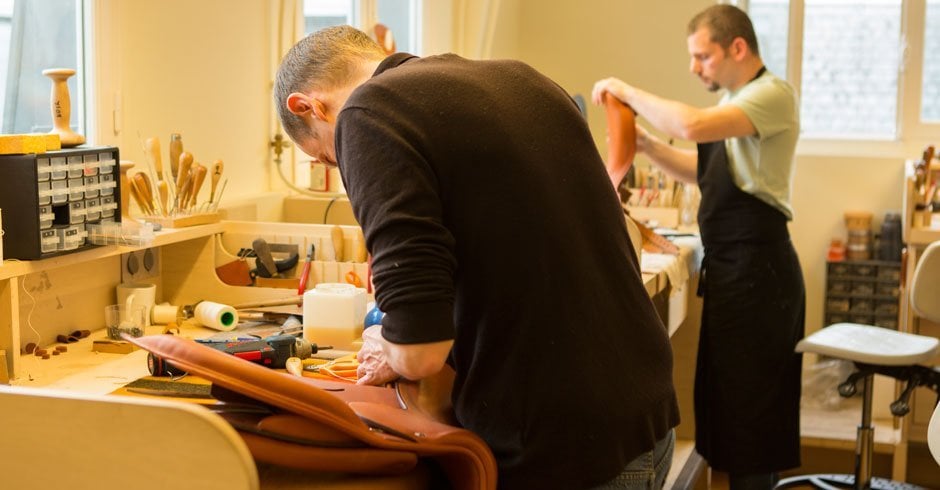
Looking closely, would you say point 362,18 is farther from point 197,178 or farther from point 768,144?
point 197,178

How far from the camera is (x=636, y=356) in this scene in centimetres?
165

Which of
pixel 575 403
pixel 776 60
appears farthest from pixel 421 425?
pixel 776 60

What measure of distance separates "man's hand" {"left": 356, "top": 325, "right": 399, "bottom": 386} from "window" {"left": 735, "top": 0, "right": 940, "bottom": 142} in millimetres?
4411

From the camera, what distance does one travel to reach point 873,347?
3738 mm

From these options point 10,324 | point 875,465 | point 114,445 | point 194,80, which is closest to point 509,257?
point 114,445

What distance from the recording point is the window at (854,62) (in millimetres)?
5719

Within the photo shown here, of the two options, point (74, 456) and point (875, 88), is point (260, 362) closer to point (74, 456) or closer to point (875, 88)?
point (74, 456)

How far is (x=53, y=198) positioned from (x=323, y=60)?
0.82m

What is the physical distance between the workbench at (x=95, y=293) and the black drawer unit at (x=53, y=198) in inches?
1.7

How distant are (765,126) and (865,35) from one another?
8.32ft

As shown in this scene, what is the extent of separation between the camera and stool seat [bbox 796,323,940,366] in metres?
3.64

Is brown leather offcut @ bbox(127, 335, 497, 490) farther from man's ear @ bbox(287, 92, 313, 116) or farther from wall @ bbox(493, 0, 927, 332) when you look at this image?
wall @ bbox(493, 0, 927, 332)

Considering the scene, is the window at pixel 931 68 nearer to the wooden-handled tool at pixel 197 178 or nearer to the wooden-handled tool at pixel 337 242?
the wooden-handled tool at pixel 337 242

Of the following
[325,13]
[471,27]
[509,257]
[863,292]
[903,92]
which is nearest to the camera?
[509,257]
